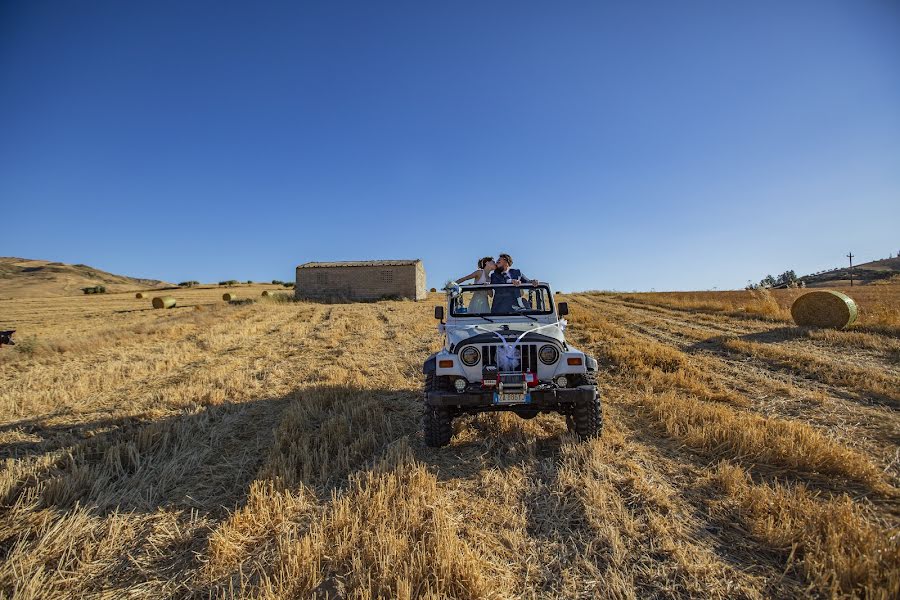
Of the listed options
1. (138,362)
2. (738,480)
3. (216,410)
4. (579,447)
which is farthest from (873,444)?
(138,362)

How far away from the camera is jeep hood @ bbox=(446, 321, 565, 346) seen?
4756 mm

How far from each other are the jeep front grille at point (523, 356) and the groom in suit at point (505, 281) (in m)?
1.35

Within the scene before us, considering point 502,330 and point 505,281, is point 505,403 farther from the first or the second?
point 505,281

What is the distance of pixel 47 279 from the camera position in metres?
66.1

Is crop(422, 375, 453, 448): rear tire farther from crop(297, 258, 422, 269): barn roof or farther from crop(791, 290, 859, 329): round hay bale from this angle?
crop(297, 258, 422, 269): barn roof

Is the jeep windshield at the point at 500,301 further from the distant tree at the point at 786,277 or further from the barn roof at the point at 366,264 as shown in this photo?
the distant tree at the point at 786,277

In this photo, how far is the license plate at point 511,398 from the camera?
4.29 m

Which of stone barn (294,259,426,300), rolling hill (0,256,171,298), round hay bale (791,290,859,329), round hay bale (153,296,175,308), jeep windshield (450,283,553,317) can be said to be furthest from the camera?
rolling hill (0,256,171,298)

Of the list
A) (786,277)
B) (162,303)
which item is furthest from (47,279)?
(786,277)

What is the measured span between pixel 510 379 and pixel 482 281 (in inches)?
101

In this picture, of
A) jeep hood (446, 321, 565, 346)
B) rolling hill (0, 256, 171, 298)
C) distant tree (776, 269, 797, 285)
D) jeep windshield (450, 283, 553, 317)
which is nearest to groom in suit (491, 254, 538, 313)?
jeep windshield (450, 283, 553, 317)

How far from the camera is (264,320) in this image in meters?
18.7

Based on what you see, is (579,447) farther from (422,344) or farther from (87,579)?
(422,344)

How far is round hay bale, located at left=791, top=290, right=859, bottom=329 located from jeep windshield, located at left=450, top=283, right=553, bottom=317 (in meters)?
11.6
